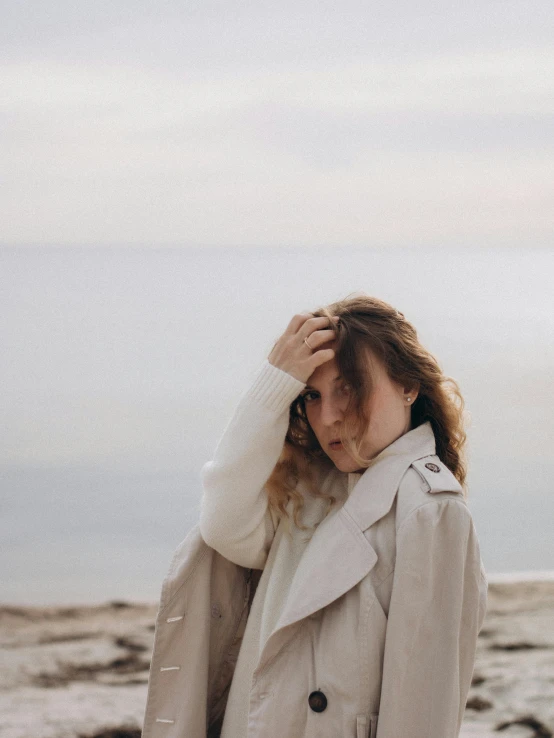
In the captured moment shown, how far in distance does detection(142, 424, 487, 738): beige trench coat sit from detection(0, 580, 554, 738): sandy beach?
5.34 ft

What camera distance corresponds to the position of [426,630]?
4.85 ft

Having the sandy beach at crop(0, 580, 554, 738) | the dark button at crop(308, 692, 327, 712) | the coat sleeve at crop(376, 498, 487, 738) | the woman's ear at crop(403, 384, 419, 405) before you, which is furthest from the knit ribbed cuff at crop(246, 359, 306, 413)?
the sandy beach at crop(0, 580, 554, 738)

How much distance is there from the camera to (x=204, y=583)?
1.74 meters

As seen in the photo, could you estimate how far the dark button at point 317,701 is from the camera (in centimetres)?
153

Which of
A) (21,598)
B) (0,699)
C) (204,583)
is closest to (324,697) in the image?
(204,583)

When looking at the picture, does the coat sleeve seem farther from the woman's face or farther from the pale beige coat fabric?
the woman's face

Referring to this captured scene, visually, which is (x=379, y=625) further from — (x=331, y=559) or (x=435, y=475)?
(x=435, y=475)

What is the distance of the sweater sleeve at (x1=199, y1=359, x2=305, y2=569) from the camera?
5.33 feet

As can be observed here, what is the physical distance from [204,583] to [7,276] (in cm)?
1090

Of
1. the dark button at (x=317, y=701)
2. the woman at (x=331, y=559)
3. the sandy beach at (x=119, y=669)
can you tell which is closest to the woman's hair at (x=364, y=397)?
the woman at (x=331, y=559)

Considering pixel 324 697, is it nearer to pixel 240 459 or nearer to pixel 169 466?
pixel 240 459

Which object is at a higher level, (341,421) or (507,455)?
(341,421)

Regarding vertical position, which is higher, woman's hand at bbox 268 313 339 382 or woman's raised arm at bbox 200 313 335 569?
woman's hand at bbox 268 313 339 382

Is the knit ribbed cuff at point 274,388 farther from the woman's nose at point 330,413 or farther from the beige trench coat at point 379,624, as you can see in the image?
the beige trench coat at point 379,624
